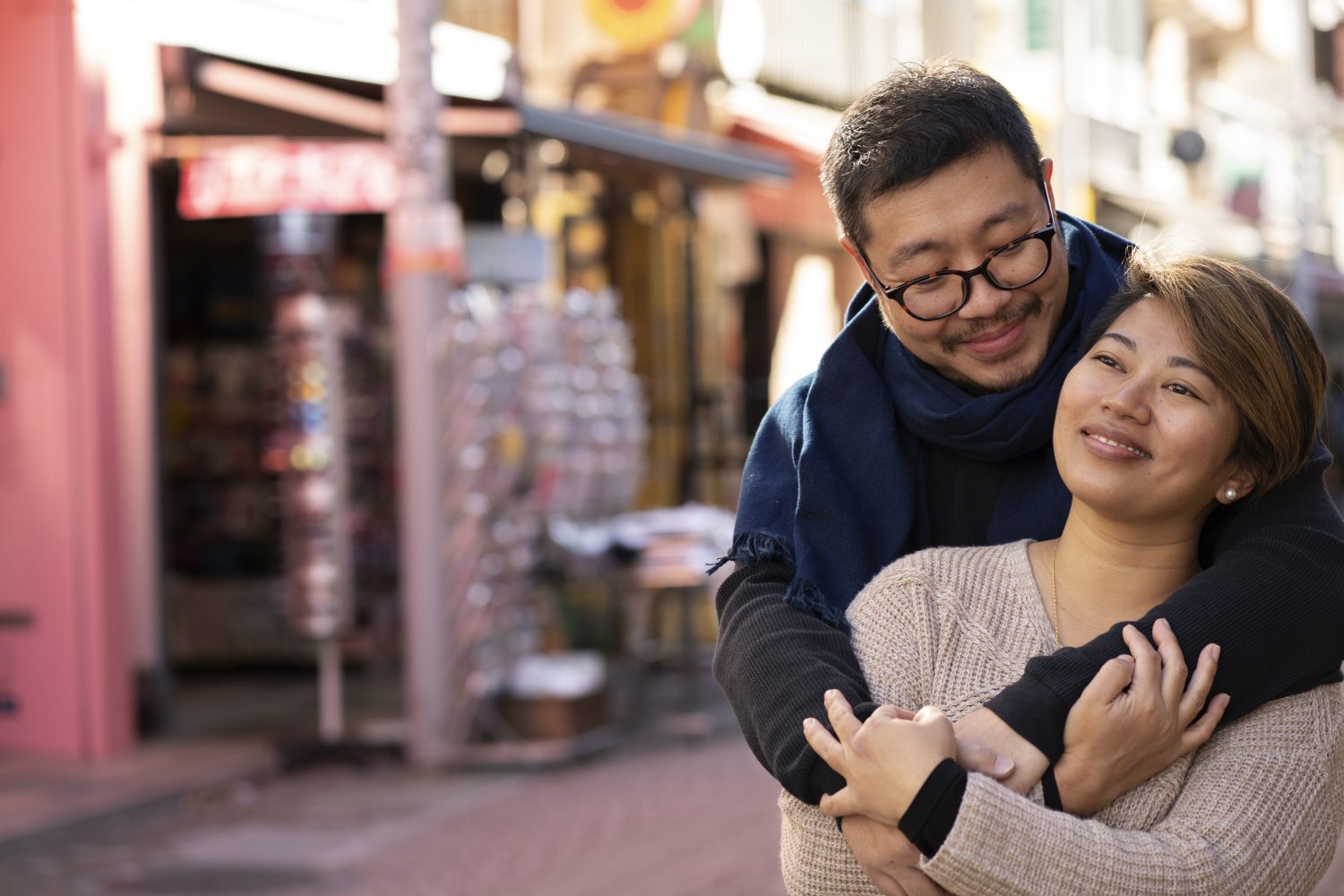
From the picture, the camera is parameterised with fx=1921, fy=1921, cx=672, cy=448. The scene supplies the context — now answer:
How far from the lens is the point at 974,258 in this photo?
8.04ft

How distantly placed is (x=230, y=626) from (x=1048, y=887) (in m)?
10.2

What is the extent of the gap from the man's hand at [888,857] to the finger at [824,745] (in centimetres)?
7

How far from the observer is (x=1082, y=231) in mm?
2693

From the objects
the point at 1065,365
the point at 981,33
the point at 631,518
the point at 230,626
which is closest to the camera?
the point at 1065,365

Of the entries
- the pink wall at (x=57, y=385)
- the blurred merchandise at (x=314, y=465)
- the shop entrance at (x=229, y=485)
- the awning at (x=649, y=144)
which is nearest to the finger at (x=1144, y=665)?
the blurred merchandise at (x=314, y=465)

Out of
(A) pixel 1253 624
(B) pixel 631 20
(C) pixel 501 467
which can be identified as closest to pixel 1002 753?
(A) pixel 1253 624

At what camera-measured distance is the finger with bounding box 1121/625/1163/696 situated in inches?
88.2

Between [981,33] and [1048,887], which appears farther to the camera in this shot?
[981,33]

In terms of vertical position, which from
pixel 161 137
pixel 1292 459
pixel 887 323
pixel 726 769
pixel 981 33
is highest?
pixel 981 33

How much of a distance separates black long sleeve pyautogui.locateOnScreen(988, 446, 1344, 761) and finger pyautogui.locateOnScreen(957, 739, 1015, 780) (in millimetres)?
52

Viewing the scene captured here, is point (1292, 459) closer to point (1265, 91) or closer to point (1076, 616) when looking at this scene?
point (1076, 616)

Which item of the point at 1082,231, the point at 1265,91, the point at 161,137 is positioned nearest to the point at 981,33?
the point at 1265,91

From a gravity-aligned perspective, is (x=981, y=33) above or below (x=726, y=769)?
above

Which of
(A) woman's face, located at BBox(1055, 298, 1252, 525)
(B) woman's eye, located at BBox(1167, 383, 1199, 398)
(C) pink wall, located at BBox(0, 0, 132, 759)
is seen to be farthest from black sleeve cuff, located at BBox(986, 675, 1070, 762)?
(C) pink wall, located at BBox(0, 0, 132, 759)
